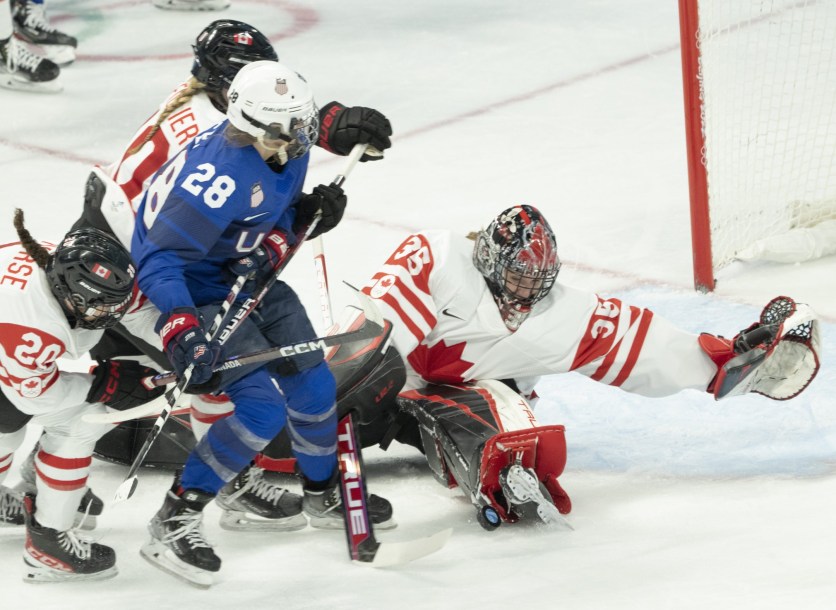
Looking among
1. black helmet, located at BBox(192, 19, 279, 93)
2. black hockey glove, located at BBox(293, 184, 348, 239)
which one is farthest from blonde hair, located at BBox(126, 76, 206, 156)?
black hockey glove, located at BBox(293, 184, 348, 239)

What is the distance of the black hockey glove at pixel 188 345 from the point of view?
282 cm

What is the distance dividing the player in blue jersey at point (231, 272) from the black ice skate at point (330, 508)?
126mm

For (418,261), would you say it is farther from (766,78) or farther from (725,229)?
(766,78)

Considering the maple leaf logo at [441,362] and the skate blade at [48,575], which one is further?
the maple leaf logo at [441,362]

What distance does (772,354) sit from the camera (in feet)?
11.8

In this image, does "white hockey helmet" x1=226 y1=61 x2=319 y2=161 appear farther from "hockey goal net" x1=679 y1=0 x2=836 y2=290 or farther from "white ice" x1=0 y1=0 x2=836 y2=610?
"hockey goal net" x1=679 y1=0 x2=836 y2=290

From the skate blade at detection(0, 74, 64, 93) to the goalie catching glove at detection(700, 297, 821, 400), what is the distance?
401 centimetres

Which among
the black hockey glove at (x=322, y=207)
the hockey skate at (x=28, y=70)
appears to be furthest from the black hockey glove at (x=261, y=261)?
the hockey skate at (x=28, y=70)

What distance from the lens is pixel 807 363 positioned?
3.59 metres

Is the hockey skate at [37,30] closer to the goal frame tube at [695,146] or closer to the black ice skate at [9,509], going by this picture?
the goal frame tube at [695,146]

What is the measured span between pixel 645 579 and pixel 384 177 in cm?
309

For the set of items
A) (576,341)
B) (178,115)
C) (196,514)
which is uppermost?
(178,115)

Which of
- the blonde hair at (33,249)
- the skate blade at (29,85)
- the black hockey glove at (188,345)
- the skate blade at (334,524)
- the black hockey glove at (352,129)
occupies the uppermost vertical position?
the black hockey glove at (352,129)

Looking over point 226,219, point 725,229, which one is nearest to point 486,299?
point 226,219
